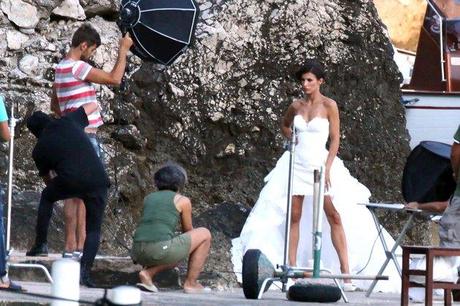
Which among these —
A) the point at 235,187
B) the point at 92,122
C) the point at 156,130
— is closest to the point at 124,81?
the point at 156,130

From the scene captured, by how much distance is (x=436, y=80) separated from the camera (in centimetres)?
2558

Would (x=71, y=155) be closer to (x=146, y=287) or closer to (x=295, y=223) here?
(x=146, y=287)

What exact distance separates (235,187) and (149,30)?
15.2 ft

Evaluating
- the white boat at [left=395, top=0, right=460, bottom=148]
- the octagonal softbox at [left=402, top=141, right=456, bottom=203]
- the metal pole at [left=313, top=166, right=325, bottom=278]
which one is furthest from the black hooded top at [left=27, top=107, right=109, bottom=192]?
the white boat at [left=395, top=0, right=460, bottom=148]

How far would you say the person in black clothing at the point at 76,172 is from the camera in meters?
11.1

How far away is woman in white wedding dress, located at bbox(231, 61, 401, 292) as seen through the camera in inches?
509

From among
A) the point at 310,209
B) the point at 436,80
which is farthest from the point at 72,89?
the point at 436,80

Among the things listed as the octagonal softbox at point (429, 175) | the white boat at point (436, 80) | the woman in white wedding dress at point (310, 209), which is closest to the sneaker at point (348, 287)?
the woman in white wedding dress at point (310, 209)

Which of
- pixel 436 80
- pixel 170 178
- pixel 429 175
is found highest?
pixel 436 80

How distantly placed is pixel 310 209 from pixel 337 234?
0.68 meters

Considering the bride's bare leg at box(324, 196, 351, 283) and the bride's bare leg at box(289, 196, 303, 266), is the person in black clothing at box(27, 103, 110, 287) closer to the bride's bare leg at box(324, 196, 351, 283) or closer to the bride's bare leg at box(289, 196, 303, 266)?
the bride's bare leg at box(289, 196, 303, 266)

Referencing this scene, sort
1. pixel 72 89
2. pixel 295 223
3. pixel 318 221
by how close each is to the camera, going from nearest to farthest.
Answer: pixel 318 221, pixel 72 89, pixel 295 223

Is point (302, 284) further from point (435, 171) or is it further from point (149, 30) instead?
point (149, 30)

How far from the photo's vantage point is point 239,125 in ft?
56.3
